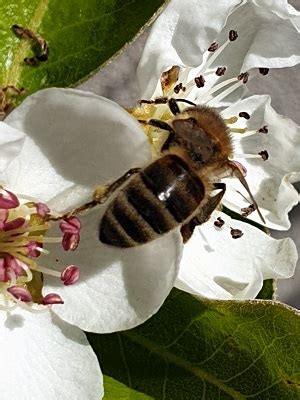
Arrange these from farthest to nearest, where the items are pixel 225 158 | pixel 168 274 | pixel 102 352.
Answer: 1. pixel 102 352
2. pixel 225 158
3. pixel 168 274

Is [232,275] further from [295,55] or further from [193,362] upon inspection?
[295,55]

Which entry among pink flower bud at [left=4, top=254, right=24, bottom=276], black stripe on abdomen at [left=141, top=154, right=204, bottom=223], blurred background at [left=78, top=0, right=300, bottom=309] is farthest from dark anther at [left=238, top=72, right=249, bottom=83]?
blurred background at [left=78, top=0, right=300, bottom=309]

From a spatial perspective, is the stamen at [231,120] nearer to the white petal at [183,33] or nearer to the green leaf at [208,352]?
the white petal at [183,33]

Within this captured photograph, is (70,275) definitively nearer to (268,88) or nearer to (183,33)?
(183,33)

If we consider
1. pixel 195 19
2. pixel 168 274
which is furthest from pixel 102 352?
pixel 195 19

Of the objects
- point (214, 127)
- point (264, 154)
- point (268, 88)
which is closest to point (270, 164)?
point (264, 154)

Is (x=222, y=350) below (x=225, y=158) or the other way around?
below

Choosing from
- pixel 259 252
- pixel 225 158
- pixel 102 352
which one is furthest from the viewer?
pixel 259 252
